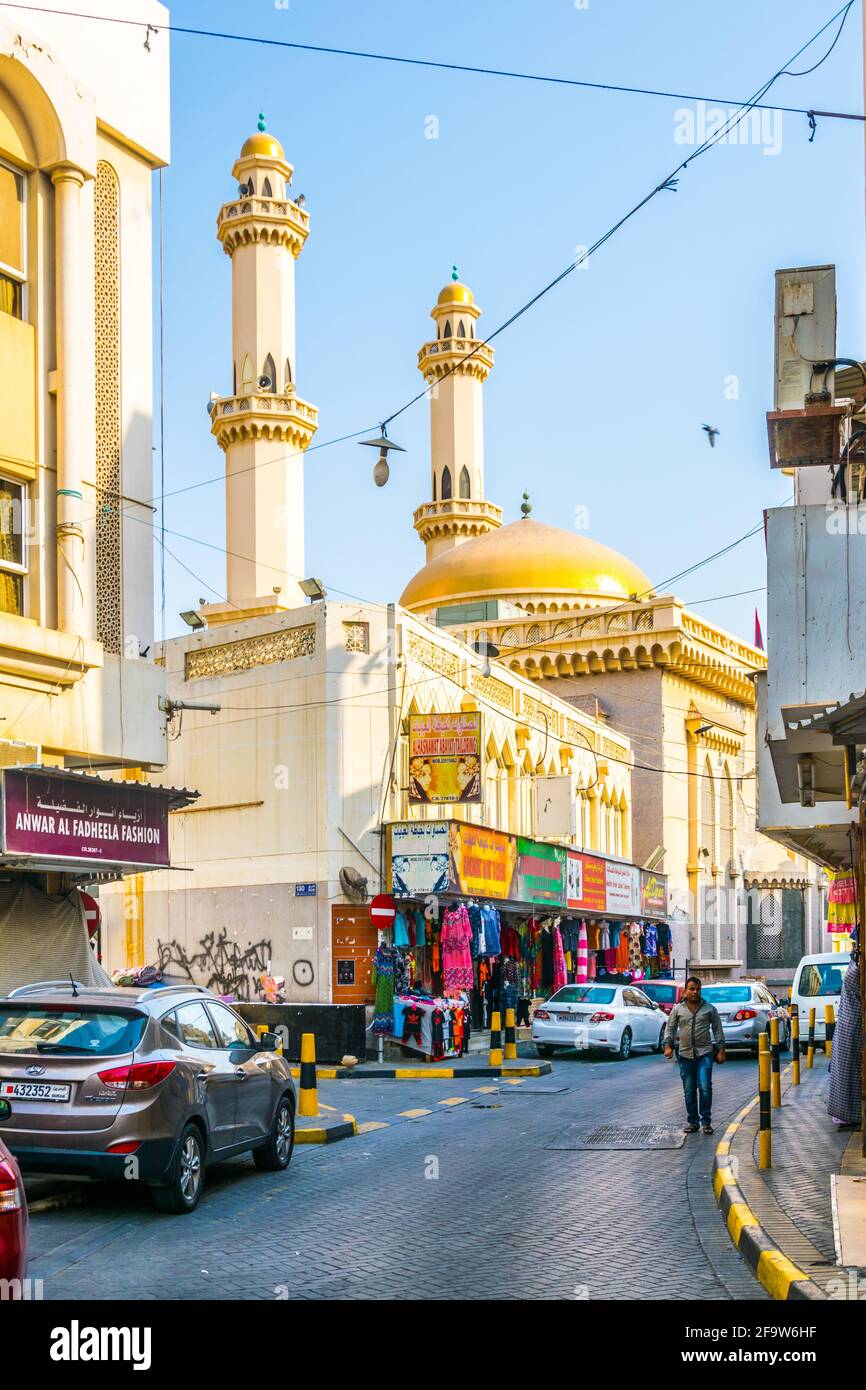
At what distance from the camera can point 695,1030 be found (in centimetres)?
1659

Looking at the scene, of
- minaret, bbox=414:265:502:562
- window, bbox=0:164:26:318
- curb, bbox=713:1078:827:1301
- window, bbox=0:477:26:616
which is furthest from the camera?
minaret, bbox=414:265:502:562

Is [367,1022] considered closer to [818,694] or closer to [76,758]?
[76,758]

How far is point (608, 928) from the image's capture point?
149 feet

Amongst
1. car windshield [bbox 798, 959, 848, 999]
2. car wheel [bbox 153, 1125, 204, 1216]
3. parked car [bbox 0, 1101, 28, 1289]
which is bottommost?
car windshield [bbox 798, 959, 848, 999]

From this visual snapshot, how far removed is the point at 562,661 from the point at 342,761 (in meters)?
30.0

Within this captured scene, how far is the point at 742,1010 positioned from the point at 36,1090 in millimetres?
18549

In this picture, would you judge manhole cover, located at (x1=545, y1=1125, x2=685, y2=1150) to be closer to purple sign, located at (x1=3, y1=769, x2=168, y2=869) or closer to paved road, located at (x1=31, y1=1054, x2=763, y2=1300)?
Answer: paved road, located at (x1=31, y1=1054, x2=763, y2=1300)

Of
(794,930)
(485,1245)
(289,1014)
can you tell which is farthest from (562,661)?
(485,1245)

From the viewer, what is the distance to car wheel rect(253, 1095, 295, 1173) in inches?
547

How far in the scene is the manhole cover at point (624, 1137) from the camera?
15897mm

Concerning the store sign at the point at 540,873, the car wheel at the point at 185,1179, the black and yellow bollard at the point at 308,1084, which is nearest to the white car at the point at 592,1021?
the store sign at the point at 540,873

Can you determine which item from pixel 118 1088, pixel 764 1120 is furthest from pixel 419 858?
pixel 118 1088

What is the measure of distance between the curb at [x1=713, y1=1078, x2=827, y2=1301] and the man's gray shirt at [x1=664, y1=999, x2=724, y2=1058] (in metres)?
3.16

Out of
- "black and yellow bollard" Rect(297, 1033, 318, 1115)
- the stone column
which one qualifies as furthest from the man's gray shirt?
the stone column
